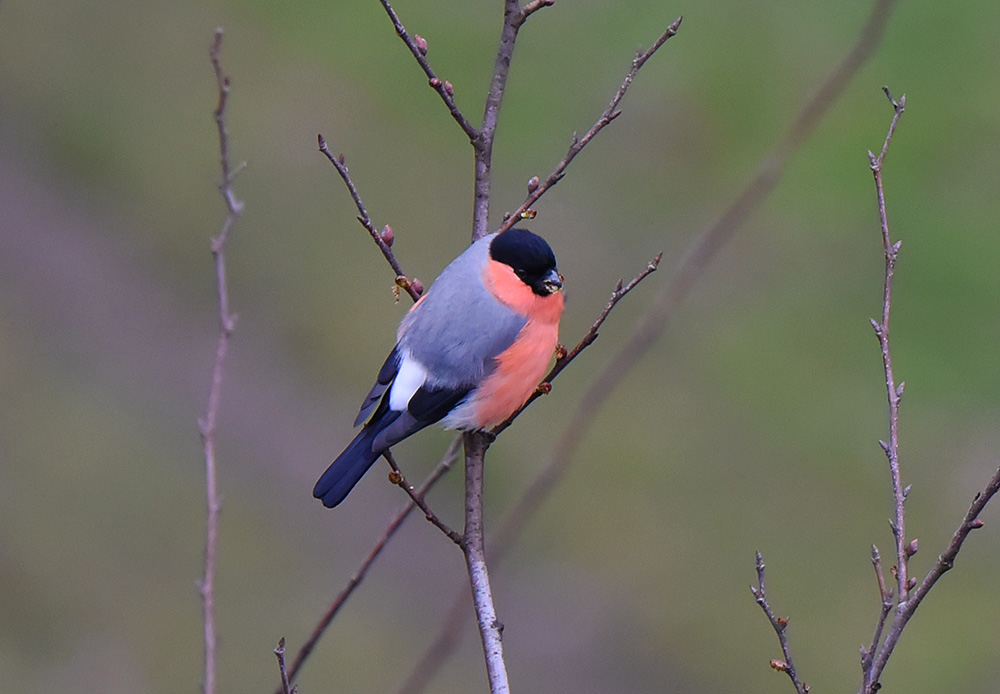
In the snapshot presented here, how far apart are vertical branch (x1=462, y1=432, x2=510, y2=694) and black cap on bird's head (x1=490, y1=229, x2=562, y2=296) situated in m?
0.72

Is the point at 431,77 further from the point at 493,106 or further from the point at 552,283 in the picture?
the point at 552,283

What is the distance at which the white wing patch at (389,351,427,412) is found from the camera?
10.6ft

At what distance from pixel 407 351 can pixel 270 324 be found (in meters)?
4.69

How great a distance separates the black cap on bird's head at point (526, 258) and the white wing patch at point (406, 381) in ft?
1.35

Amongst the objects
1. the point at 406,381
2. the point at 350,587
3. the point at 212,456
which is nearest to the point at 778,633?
the point at 350,587

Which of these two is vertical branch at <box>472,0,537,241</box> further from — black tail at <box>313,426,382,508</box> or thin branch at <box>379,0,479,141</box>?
black tail at <box>313,426,382,508</box>

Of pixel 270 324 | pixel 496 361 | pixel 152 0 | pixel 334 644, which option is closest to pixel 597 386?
pixel 496 361

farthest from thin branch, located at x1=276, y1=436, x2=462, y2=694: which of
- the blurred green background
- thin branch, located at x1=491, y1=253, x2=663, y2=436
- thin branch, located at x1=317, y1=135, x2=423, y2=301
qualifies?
the blurred green background

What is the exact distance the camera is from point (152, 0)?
994 centimetres

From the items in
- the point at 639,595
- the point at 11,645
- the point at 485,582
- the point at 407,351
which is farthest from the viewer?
the point at 639,595

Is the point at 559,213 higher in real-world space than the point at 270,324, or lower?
higher

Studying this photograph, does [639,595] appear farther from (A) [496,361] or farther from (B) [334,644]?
(A) [496,361]

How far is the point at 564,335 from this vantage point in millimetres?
7199

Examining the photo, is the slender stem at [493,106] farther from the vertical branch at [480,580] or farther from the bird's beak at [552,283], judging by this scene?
the vertical branch at [480,580]
